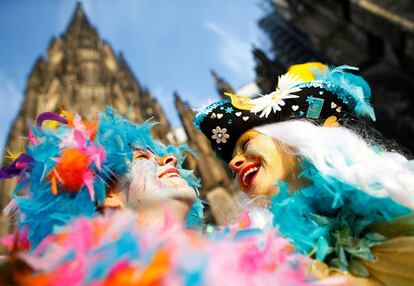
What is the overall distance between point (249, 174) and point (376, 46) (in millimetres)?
13537

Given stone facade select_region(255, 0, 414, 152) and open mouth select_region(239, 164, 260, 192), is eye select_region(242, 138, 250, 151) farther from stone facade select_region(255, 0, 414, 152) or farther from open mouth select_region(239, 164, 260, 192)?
stone facade select_region(255, 0, 414, 152)

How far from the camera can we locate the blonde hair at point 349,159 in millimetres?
1405

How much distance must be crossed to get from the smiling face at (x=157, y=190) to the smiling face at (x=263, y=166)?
0.40 m

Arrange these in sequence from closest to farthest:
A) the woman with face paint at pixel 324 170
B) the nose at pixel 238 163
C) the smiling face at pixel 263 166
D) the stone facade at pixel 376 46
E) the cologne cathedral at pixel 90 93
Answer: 1. the woman with face paint at pixel 324 170
2. the smiling face at pixel 263 166
3. the nose at pixel 238 163
4. the stone facade at pixel 376 46
5. the cologne cathedral at pixel 90 93

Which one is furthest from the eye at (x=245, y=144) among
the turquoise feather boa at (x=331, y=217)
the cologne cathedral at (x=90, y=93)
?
the cologne cathedral at (x=90, y=93)

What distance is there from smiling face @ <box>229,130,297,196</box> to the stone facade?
8372 mm

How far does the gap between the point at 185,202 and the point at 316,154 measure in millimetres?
671

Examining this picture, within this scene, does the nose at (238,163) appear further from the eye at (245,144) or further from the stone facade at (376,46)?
the stone facade at (376,46)

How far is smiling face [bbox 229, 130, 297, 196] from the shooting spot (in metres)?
1.77

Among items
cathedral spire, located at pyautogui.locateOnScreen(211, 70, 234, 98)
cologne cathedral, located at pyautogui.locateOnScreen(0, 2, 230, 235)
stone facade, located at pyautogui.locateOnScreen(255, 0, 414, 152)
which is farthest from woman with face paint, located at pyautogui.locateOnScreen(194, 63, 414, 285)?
cathedral spire, located at pyautogui.locateOnScreen(211, 70, 234, 98)

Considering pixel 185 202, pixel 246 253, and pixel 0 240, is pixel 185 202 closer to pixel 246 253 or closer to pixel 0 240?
pixel 246 253

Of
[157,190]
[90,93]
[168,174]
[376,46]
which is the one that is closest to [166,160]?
[168,174]

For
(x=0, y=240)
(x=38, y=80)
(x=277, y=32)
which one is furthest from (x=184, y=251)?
(x=38, y=80)

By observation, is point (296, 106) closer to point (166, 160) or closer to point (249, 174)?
point (249, 174)
